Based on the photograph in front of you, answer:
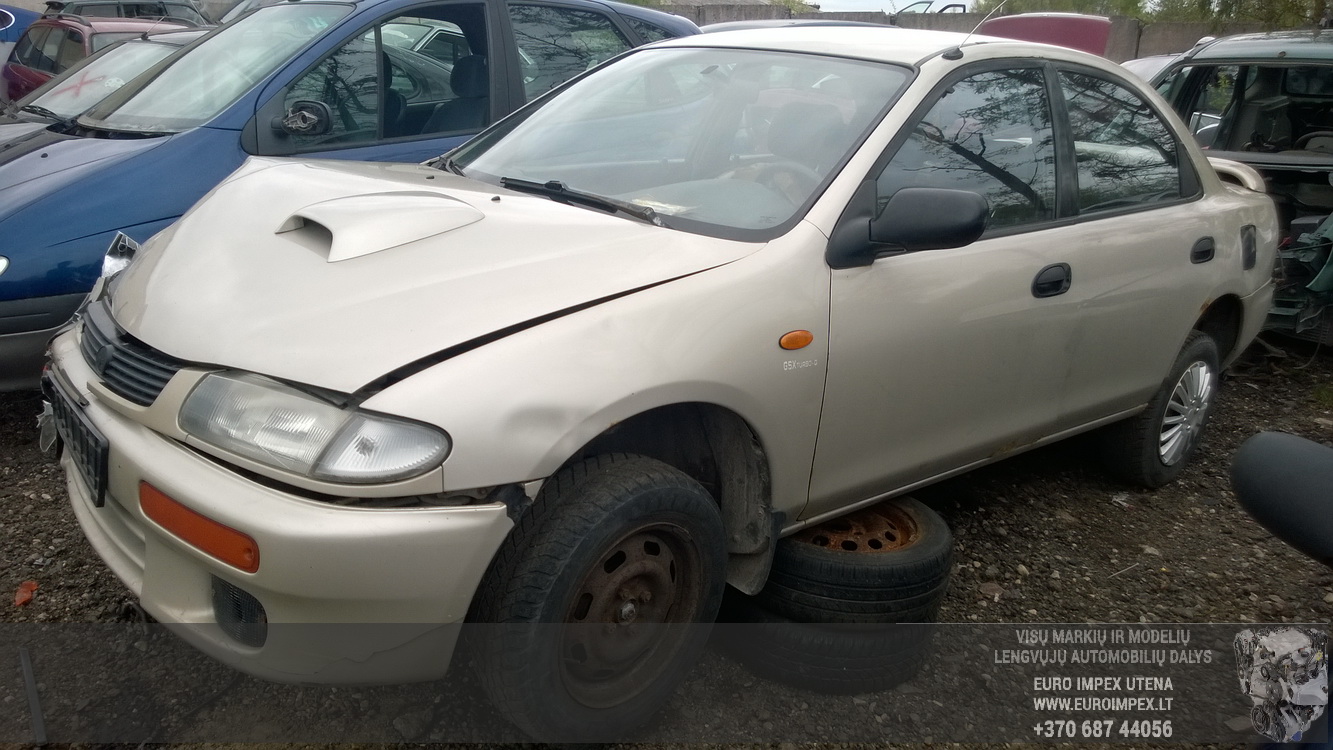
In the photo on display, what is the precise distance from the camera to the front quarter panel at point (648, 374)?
1.97 metres

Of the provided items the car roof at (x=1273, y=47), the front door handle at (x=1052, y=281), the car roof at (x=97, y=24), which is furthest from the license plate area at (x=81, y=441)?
the car roof at (x=97, y=24)

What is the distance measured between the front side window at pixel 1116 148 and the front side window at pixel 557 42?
8.56 feet

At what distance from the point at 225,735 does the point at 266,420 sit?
0.90 m

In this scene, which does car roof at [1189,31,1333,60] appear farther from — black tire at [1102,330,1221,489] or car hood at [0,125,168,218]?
car hood at [0,125,168,218]

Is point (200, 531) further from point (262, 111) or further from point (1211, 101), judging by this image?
point (1211, 101)

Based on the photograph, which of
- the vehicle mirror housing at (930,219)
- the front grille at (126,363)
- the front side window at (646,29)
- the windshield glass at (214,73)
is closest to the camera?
the front grille at (126,363)

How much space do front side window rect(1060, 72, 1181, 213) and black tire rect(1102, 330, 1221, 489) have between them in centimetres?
68

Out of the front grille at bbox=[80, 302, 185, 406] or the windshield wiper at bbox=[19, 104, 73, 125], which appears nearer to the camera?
the front grille at bbox=[80, 302, 185, 406]

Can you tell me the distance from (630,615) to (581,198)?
113 cm

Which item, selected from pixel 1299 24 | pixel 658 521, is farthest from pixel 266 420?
pixel 1299 24

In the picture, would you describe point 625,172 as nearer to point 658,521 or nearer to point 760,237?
point 760,237

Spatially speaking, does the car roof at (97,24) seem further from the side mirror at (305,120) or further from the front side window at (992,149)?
the front side window at (992,149)

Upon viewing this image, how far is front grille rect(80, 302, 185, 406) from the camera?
2188 millimetres

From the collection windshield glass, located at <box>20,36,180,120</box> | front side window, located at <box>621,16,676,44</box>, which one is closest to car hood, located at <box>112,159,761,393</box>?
front side window, located at <box>621,16,676,44</box>
